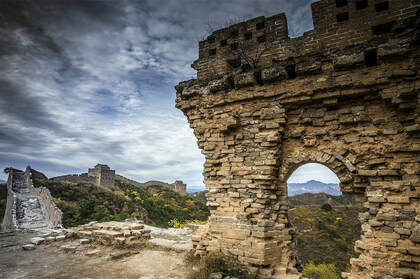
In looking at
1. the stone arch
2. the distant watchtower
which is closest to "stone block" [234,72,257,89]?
Answer: the stone arch

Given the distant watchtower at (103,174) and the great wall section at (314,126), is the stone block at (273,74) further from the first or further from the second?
the distant watchtower at (103,174)

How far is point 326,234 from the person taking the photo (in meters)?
17.1

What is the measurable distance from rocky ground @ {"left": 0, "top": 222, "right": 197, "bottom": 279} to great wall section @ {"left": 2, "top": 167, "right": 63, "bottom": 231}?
4.88 m

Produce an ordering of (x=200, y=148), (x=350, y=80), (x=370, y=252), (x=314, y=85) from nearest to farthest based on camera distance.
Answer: (x=370, y=252), (x=350, y=80), (x=314, y=85), (x=200, y=148)

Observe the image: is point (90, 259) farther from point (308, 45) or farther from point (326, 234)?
point (326, 234)

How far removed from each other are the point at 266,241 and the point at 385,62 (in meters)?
4.15

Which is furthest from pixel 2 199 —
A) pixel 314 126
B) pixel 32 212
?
pixel 314 126

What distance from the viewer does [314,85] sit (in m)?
4.54

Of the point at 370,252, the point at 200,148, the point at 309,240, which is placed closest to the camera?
the point at 370,252

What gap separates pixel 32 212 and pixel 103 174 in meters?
17.9

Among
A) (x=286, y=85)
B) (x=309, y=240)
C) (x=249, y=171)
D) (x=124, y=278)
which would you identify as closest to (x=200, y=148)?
(x=249, y=171)

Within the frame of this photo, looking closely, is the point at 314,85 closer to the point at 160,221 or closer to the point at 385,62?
the point at 385,62

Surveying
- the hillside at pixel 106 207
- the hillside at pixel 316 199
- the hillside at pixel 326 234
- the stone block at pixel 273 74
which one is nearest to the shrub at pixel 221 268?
the stone block at pixel 273 74

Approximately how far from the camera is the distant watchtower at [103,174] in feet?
115
